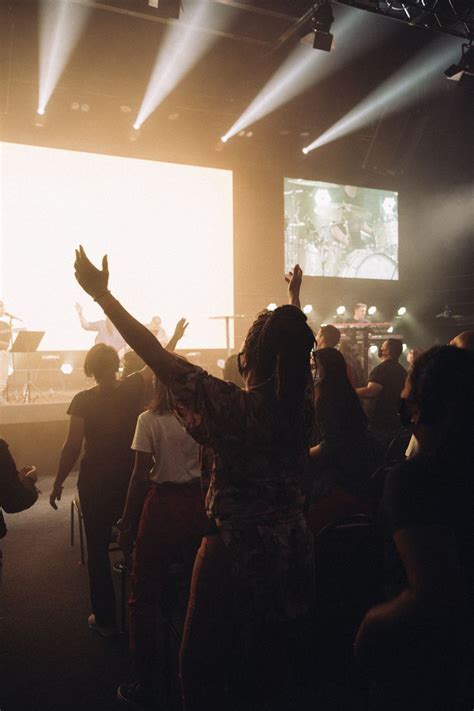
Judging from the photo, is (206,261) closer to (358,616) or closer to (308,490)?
(308,490)

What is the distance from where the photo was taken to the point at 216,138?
11.0 m

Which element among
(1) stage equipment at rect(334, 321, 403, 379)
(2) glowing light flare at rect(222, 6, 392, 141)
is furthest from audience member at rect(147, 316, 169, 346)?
(2) glowing light flare at rect(222, 6, 392, 141)

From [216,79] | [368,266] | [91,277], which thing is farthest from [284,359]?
[368,266]

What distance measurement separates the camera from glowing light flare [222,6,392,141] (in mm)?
8453

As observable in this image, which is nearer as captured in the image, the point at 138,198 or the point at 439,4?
the point at 439,4

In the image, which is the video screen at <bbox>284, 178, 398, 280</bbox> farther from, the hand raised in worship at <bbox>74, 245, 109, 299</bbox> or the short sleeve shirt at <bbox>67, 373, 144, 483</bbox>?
the hand raised in worship at <bbox>74, 245, 109, 299</bbox>

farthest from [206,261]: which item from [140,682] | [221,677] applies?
[221,677]

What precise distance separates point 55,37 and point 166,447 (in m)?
8.10

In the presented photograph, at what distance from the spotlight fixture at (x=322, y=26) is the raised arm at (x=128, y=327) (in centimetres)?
681

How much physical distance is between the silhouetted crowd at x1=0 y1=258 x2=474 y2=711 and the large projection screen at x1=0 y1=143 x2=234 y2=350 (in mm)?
7537

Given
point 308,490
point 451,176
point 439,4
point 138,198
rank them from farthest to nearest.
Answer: point 451,176 < point 138,198 < point 439,4 < point 308,490

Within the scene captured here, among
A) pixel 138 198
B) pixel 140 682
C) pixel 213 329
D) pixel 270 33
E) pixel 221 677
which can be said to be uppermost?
pixel 270 33

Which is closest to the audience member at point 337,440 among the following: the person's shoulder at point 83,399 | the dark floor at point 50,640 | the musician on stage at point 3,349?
the person's shoulder at point 83,399

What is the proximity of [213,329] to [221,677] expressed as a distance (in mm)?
9481
